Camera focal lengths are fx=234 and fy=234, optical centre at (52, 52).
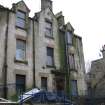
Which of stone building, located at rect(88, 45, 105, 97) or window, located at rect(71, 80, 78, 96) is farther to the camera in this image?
stone building, located at rect(88, 45, 105, 97)

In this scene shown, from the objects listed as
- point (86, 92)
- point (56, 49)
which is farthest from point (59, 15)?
point (86, 92)

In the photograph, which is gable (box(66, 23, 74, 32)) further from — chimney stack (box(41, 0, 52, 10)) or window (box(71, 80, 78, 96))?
window (box(71, 80, 78, 96))

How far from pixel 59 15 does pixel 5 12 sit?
391 inches

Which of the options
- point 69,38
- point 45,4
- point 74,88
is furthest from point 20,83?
point 45,4

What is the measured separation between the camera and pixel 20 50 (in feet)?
77.6

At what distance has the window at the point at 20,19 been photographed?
2422cm

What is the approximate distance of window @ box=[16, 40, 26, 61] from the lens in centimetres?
2338

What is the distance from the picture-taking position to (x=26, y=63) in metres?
23.5

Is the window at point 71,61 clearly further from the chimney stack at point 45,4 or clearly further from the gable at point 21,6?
the gable at point 21,6

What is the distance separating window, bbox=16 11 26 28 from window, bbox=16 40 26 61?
1803mm

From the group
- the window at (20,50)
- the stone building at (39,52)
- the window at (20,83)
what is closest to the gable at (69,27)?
the stone building at (39,52)

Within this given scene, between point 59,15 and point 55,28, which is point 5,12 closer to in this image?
point 55,28

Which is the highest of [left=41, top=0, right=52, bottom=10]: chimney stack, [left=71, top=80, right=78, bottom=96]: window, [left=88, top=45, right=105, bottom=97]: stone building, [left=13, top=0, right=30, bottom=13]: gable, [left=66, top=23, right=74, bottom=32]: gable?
[left=41, top=0, right=52, bottom=10]: chimney stack

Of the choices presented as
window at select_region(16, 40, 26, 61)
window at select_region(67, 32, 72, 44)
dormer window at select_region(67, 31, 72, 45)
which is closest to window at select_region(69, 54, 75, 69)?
dormer window at select_region(67, 31, 72, 45)
